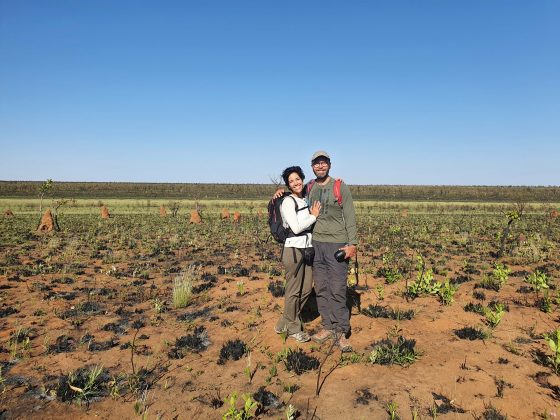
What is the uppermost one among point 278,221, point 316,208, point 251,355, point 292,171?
point 292,171

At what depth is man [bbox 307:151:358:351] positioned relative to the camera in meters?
4.59

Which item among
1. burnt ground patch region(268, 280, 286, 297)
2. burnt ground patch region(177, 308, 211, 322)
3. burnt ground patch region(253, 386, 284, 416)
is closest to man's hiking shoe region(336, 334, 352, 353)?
burnt ground patch region(253, 386, 284, 416)

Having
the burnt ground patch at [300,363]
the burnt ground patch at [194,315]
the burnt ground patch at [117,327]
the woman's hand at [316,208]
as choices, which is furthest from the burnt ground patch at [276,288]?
the woman's hand at [316,208]

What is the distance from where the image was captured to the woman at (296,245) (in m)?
4.50

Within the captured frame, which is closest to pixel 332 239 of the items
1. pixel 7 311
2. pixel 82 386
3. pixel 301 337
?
pixel 301 337

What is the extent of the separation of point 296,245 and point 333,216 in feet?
2.01

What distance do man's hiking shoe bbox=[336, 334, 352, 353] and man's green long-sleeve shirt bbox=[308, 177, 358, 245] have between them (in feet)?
4.21

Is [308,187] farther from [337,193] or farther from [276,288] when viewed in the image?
[276,288]

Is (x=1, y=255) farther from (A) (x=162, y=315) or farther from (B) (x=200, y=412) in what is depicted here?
(B) (x=200, y=412)

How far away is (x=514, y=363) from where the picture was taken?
421 cm

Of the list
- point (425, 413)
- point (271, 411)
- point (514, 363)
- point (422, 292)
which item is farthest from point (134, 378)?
point (422, 292)

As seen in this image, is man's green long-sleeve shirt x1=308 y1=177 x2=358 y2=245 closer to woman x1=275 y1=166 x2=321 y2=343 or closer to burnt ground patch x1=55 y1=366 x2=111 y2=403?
woman x1=275 y1=166 x2=321 y2=343

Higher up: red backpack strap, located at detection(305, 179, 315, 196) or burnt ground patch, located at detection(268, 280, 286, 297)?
red backpack strap, located at detection(305, 179, 315, 196)

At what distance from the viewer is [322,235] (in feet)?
15.5
